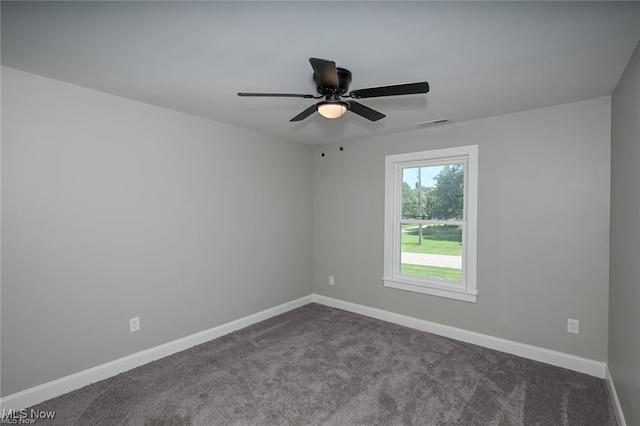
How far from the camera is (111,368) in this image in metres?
2.65

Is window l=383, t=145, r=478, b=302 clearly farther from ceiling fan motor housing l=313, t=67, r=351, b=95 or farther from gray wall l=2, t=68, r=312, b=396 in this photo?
ceiling fan motor housing l=313, t=67, r=351, b=95

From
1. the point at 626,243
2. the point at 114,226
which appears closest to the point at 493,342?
the point at 626,243

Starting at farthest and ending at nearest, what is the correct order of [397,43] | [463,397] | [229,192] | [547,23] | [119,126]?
[229,192] < [119,126] < [463,397] < [397,43] < [547,23]

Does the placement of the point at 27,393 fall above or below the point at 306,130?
below

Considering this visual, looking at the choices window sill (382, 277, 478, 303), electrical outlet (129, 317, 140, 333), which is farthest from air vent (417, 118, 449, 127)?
electrical outlet (129, 317, 140, 333)

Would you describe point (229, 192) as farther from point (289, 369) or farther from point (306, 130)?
point (289, 369)

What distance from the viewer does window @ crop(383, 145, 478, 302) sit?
3398mm

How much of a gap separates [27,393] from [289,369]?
6.35 feet

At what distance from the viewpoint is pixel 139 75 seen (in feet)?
7.45

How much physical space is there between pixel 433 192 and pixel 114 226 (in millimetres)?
3387

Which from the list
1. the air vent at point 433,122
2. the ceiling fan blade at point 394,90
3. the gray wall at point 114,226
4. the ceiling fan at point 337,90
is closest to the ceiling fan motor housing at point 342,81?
the ceiling fan at point 337,90

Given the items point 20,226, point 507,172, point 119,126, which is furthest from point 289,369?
point 507,172

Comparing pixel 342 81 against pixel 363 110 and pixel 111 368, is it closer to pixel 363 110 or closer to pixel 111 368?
pixel 363 110

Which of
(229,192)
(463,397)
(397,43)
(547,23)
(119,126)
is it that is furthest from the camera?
(229,192)
